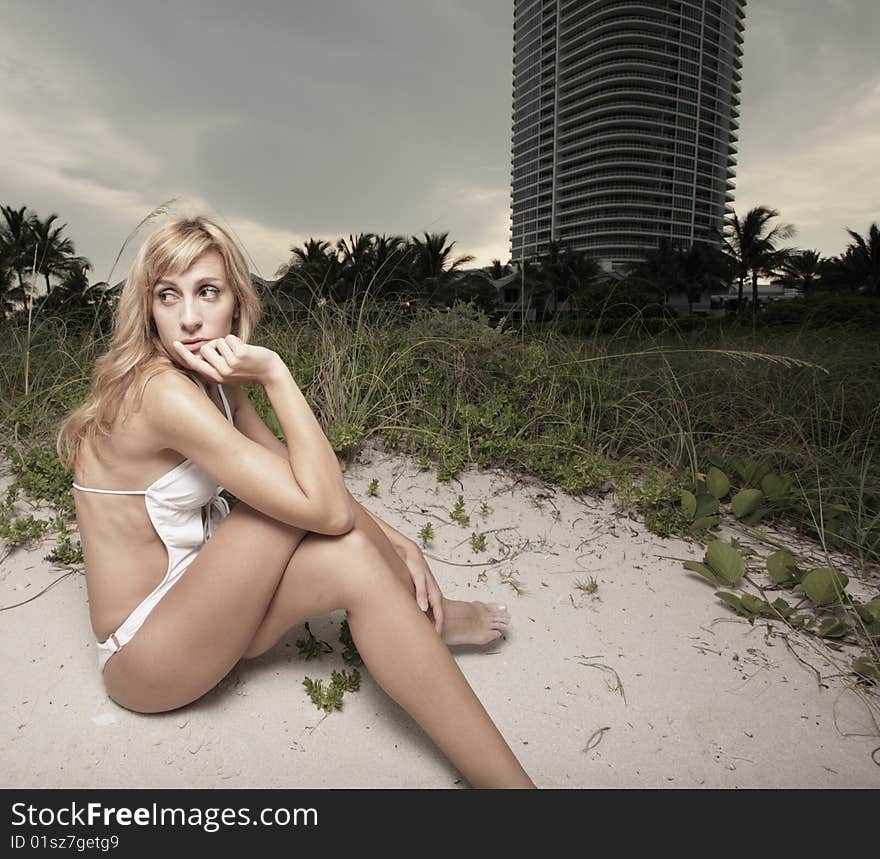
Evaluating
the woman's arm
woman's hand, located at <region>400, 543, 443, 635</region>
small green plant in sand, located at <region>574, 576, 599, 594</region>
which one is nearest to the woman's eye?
the woman's arm

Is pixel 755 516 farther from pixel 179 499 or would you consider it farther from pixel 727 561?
pixel 179 499

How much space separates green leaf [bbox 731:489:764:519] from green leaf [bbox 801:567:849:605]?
657 millimetres

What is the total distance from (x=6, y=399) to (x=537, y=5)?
107 metres

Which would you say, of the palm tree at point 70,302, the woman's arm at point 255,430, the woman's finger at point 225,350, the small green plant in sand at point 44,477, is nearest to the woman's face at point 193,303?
the woman's finger at point 225,350

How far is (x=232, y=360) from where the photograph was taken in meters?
1.39

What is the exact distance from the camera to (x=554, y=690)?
1.90m

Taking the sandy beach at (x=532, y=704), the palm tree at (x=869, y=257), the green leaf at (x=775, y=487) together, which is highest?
the palm tree at (x=869, y=257)

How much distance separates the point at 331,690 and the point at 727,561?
63.1 inches

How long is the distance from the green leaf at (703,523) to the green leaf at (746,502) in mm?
144

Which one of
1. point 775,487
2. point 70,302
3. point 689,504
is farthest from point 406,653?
point 70,302

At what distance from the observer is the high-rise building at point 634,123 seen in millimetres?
79000

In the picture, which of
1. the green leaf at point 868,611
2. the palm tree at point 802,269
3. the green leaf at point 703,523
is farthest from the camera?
the palm tree at point 802,269

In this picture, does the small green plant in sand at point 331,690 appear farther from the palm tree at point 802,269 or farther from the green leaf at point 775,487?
the palm tree at point 802,269
